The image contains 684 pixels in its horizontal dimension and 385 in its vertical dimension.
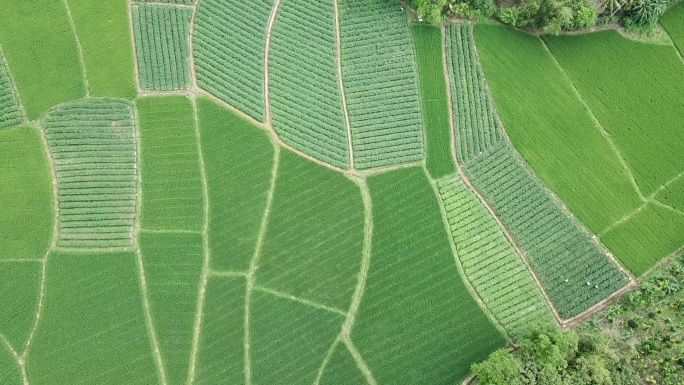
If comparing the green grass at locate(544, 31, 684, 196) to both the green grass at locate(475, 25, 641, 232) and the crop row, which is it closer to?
the green grass at locate(475, 25, 641, 232)

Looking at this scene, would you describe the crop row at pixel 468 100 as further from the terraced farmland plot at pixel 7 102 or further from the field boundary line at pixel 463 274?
the terraced farmland plot at pixel 7 102

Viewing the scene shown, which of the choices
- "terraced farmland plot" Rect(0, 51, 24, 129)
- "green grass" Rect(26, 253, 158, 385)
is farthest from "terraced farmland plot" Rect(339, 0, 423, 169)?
"terraced farmland plot" Rect(0, 51, 24, 129)

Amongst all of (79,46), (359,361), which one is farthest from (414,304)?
(79,46)

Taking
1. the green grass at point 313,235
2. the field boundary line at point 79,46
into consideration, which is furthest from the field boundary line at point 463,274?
the field boundary line at point 79,46

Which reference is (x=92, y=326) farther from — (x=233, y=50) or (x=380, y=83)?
(x=380, y=83)

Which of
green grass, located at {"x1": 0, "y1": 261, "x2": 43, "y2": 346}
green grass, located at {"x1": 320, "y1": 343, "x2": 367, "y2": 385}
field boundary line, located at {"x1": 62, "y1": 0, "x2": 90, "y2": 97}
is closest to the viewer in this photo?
green grass, located at {"x1": 0, "y1": 261, "x2": 43, "y2": 346}

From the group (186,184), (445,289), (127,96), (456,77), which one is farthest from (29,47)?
(445,289)
